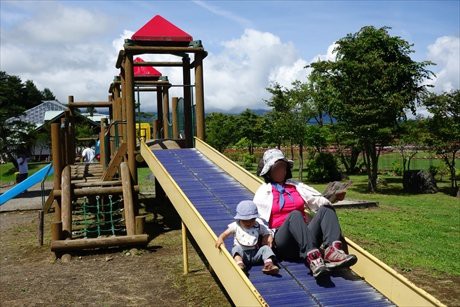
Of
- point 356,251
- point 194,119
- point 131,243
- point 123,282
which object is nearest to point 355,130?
point 194,119

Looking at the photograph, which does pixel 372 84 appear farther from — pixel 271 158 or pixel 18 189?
pixel 271 158

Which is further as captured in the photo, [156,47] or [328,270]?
[156,47]

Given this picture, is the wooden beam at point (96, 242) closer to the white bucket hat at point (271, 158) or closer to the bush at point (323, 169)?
the white bucket hat at point (271, 158)

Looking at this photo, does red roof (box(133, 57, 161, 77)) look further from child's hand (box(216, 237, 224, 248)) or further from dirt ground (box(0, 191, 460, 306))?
child's hand (box(216, 237, 224, 248))

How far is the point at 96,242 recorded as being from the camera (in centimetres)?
960

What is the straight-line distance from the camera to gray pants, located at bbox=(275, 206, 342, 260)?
16.1 ft

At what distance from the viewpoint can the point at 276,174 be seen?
5438mm

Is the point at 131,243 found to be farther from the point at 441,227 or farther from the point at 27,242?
the point at 441,227

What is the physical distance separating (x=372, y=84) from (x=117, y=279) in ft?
51.4

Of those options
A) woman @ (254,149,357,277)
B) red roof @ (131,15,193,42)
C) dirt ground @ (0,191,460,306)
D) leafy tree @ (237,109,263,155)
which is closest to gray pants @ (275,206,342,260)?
woman @ (254,149,357,277)

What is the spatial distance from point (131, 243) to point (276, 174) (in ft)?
17.1

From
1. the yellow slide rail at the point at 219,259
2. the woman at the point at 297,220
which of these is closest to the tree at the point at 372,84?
the yellow slide rail at the point at 219,259

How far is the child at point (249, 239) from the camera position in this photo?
5008 mm

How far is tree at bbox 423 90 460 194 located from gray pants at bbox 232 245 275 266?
53.7 ft
